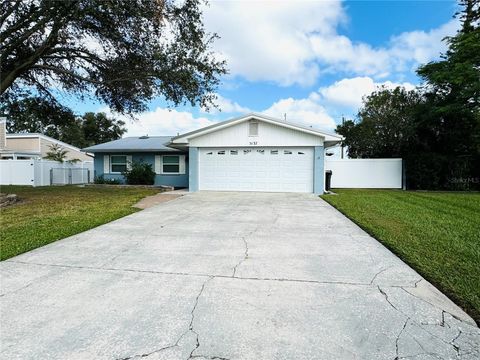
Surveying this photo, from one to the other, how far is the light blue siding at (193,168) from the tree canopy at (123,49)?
382cm

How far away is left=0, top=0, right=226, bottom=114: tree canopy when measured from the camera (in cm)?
943

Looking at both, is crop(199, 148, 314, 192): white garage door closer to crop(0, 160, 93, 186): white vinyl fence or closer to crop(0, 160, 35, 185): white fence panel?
crop(0, 160, 93, 186): white vinyl fence

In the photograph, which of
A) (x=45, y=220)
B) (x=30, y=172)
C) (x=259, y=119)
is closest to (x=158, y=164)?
(x=259, y=119)

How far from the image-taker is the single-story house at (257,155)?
46.6 feet

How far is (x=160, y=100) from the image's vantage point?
1171 cm

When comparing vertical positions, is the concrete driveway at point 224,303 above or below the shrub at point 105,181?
below

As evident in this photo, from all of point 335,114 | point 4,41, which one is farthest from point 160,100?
point 335,114

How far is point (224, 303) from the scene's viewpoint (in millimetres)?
3152

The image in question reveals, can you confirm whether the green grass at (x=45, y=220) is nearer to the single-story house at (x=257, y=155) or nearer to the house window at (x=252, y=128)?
the single-story house at (x=257, y=155)

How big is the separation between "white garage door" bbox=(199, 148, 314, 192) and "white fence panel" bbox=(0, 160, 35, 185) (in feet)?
40.2

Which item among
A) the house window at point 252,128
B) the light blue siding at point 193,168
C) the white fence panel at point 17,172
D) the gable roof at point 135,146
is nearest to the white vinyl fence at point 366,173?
the house window at point 252,128

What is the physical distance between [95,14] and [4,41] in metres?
3.77

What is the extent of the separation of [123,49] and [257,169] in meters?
7.61

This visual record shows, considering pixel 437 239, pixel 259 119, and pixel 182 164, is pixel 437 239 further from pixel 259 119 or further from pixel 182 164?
pixel 182 164
